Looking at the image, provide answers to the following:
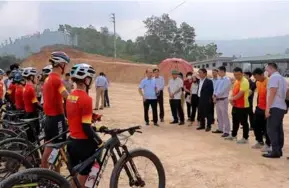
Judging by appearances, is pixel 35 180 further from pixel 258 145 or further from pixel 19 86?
pixel 258 145

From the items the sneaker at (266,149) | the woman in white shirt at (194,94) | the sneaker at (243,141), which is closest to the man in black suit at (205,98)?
the woman in white shirt at (194,94)

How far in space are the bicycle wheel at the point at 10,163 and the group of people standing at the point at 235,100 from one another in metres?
4.74

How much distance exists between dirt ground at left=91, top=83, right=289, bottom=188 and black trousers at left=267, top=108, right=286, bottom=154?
0.94 feet

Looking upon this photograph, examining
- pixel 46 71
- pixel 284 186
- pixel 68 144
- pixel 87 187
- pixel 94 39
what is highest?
pixel 94 39

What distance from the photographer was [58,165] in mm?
4379

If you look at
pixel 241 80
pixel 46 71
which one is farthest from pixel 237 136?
pixel 46 71

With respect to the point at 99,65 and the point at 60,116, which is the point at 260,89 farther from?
the point at 99,65

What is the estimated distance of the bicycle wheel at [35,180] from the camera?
341cm

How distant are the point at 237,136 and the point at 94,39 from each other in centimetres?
7524

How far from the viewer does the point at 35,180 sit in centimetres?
351

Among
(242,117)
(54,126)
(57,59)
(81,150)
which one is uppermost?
(57,59)

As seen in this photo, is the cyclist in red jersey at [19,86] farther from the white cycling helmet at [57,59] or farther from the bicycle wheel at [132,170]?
the bicycle wheel at [132,170]

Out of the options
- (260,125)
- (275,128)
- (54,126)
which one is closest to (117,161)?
(54,126)

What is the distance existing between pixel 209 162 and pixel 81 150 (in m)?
3.76
